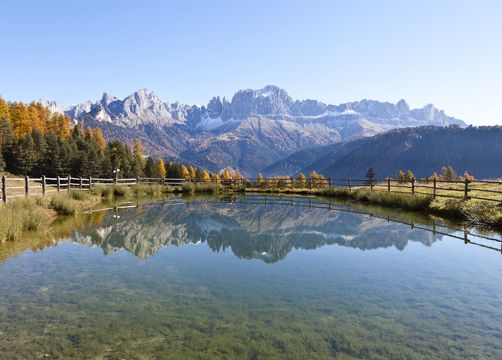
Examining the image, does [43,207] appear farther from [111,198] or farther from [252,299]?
[252,299]

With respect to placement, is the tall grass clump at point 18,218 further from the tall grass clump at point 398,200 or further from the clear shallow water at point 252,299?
the tall grass clump at point 398,200

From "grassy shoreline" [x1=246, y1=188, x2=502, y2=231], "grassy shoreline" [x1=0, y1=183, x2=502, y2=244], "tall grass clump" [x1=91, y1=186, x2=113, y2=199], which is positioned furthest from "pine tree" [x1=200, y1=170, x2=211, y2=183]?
"grassy shoreline" [x1=246, y1=188, x2=502, y2=231]

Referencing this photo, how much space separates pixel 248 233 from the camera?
16.3m

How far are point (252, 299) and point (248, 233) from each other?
866cm

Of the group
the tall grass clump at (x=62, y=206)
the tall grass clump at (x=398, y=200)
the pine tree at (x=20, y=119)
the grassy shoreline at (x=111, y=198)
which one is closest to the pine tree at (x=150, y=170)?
the pine tree at (x=20, y=119)

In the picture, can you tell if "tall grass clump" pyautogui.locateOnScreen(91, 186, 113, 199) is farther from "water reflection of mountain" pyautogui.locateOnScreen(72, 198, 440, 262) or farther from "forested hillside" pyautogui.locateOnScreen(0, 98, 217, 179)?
"forested hillside" pyautogui.locateOnScreen(0, 98, 217, 179)

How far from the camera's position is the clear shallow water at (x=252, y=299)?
5.59 metres

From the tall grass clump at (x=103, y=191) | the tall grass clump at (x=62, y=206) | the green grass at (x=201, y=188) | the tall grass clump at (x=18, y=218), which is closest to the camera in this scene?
the tall grass clump at (x=18, y=218)

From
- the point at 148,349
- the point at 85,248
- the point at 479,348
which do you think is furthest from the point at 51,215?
the point at 479,348

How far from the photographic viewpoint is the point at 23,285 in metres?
8.32

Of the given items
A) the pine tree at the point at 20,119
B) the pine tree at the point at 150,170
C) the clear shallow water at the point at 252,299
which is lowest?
the clear shallow water at the point at 252,299

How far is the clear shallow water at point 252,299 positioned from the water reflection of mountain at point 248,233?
16cm

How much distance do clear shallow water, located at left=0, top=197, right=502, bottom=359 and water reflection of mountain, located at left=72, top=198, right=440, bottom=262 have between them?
160 millimetres

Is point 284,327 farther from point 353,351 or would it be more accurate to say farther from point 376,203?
point 376,203
